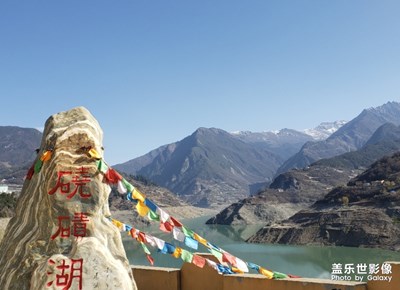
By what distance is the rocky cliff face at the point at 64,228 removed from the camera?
5.80 meters

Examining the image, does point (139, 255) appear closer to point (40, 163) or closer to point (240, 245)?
point (240, 245)

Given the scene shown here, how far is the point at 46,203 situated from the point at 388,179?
271 feet

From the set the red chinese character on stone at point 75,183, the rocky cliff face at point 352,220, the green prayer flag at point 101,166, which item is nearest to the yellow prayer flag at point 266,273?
the green prayer flag at point 101,166

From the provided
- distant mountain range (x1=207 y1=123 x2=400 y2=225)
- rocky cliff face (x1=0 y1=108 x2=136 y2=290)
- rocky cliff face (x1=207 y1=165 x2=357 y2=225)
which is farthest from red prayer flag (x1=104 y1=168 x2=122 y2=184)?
rocky cliff face (x1=207 y1=165 x2=357 y2=225)

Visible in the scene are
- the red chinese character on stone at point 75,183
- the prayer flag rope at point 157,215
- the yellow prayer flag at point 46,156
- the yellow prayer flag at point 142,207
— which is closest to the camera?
the red chinese character on stone at point 75,183

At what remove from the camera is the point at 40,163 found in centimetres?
671

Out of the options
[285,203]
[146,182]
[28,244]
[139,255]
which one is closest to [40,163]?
[28,244]

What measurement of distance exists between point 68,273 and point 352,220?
65.7 meters

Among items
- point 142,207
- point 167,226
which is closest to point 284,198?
point 167,226

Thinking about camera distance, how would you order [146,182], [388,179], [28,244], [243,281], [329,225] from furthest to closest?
1. [146,182]
2. [388,179]
3. [329,225]
4. [243,281]
5. [28,244]

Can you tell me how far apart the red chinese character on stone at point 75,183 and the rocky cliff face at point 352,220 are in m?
58.9

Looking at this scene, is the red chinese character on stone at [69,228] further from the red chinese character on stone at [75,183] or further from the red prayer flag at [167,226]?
the red prayer flag at [167,226]

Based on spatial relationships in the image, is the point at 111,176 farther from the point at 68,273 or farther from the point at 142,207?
the point at 68,273

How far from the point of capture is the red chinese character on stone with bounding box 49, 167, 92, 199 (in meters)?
6.27
